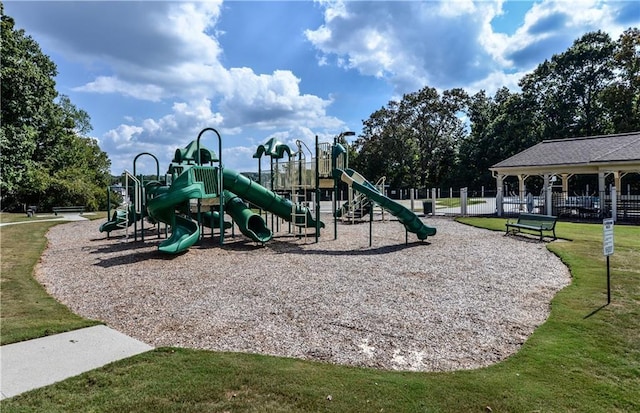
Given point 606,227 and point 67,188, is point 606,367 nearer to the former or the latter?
point 606,227

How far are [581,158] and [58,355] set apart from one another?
27.4 metres

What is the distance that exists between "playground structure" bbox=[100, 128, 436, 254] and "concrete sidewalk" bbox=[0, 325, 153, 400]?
5959 millimetres

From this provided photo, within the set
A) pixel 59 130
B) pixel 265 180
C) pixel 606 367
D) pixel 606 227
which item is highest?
pixel 59 130

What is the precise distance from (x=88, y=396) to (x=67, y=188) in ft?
118

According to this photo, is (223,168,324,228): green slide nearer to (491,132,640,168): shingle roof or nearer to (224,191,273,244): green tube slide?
(224,191,273,244): green tube slide

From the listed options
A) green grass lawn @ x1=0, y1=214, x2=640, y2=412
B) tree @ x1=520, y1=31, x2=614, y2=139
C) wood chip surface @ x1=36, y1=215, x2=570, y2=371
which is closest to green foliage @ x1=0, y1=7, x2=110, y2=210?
wood chip surface @ x1=36, y1=215, x2=570, y2=371

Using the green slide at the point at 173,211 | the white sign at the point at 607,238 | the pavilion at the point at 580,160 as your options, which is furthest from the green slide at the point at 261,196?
the pavilion at the point at 580,160

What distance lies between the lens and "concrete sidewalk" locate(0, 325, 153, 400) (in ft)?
13.6

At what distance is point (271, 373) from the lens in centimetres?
439

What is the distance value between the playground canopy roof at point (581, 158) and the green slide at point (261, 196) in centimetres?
1692

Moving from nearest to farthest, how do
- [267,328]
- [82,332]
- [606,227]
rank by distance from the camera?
[82,332] → [267,328] → [606,227]

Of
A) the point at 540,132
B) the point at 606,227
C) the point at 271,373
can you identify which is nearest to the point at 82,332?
the point at 271,373

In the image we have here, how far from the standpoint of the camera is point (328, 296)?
7.69 m

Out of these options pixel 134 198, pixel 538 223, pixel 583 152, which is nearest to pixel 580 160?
pixel 583 152
